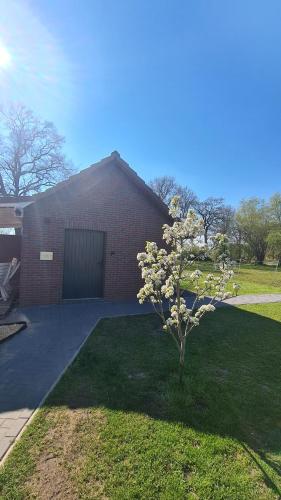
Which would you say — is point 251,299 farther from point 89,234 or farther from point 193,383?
point 193,383

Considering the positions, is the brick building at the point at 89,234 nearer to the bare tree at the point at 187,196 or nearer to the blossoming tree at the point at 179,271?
the blossoming tree at the point at 179,271

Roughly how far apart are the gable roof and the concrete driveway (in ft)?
10.5

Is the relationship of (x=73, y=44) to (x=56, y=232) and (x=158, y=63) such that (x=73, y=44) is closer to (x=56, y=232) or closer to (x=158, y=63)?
(x=158, y=63)

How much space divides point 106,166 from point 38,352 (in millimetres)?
6056

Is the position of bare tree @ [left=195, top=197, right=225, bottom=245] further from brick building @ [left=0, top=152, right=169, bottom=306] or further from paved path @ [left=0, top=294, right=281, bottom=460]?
paved path @ [left=0, top=294, right=281, bottom=460]

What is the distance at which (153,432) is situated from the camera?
2.96 meters

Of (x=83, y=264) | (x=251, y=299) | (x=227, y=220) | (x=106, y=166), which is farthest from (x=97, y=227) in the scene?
(x=227, y=220)

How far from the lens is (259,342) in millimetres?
6168

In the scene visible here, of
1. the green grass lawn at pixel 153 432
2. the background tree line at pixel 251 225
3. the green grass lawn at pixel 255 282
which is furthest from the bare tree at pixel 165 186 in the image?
the green grass lawn at pixel 153 432

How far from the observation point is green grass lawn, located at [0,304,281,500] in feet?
7.68

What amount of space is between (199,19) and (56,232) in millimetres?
6323

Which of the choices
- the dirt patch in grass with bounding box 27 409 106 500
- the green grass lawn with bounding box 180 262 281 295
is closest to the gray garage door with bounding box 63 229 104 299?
the green grass lawn with bounding box 180 262 281 295

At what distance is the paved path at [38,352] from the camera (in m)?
3.30

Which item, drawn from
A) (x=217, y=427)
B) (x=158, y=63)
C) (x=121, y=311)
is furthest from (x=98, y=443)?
(x=158, y=63)
